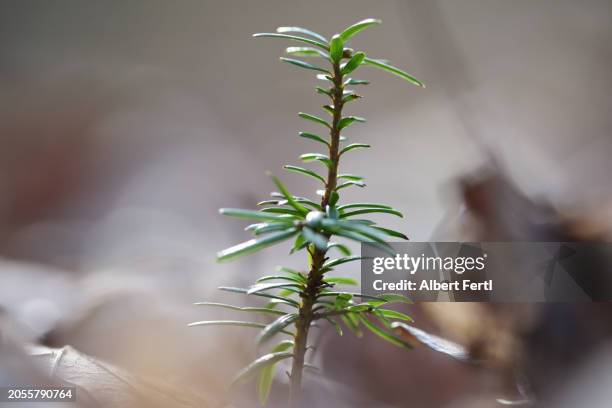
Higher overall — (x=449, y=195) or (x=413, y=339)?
(x=449, y=195)

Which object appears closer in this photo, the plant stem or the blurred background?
the plant stem

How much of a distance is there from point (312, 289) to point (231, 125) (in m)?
0.69

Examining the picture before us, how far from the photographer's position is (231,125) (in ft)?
3.20

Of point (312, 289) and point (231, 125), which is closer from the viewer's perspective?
point (312, 289)

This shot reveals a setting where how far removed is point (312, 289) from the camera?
0.33 m

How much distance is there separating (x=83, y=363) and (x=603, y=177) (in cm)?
75

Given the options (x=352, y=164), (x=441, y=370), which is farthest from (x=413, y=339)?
(x=352, y=164)

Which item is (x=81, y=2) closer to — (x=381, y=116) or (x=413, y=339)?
(x=381, y=116)

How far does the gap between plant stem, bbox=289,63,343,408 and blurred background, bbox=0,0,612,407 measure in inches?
13.0

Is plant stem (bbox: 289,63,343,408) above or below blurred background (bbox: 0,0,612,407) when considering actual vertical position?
below

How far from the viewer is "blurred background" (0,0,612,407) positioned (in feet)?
2.51

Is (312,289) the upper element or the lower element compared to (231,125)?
lower

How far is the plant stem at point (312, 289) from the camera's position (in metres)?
0.33

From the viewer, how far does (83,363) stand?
0.43 metres
